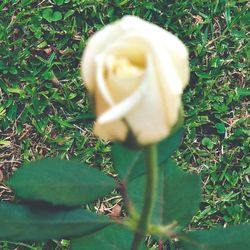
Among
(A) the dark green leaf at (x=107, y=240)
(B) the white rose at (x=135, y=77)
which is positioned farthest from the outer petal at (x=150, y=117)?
(A) the dark green leaf at (x=107, y=240)

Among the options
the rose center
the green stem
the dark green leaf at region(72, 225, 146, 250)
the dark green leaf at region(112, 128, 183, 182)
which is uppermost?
the rose center

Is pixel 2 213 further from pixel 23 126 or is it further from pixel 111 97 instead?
pixel 23 126

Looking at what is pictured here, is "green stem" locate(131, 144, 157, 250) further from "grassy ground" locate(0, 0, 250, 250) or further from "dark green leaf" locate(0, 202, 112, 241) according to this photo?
"grassy ground" locate(0, 0, 250, 250)

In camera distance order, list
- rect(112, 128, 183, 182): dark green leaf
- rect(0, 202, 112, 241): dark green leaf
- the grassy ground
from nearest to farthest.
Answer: rect(0, 202, 112, 241): dark green leaf
rect(112, 128, 183, 182): dark green leaf
the grassy ground

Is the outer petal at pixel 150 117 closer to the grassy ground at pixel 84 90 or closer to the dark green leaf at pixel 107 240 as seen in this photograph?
the dark green leaf at pixel 107 240

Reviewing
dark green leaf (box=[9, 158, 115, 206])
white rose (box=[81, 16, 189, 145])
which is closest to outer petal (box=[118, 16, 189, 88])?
white rose (box=[81, 16, 189, 145])

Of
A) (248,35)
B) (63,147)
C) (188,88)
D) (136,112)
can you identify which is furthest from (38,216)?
(248,35)

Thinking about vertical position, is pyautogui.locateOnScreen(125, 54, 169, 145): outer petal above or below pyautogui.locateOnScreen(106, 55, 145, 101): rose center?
below

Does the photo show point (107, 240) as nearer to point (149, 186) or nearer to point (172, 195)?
point (172, 195)
